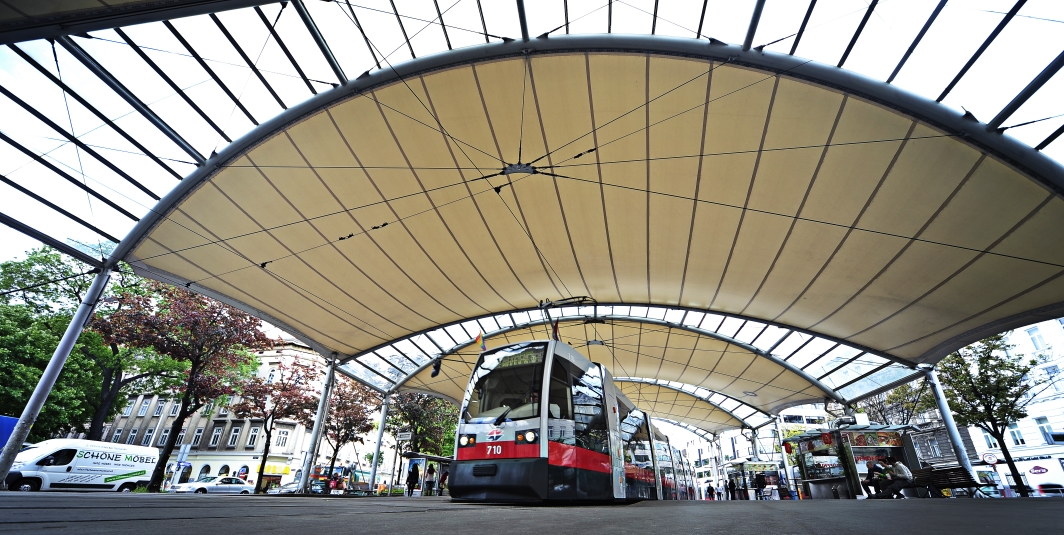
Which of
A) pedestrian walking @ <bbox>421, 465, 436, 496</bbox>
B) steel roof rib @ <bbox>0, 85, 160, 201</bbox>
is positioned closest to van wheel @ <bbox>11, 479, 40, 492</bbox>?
steel roof rib @ <bbox>0, 85, 160, 201</bbox>

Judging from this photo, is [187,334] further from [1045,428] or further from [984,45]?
[1045,428]

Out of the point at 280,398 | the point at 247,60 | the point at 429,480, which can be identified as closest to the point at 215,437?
the point at 280,398

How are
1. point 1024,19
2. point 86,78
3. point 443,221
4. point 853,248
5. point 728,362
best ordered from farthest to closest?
point 728,362, point 443,221, point 853,248, point 86,78, point 1024,19

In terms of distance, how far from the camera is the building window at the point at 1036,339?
28916 mm

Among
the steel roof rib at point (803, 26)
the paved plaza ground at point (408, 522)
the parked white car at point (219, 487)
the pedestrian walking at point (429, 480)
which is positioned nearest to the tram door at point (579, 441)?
the paved plaza ground at point (408, 522)

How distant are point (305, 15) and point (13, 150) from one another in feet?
24.7

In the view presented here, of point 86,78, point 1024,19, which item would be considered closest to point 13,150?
point 86,78

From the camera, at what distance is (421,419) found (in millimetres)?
31484

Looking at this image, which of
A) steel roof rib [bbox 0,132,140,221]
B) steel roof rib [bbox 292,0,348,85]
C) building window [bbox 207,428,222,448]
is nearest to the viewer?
steel roof rib [bbox 292,0,348,85]

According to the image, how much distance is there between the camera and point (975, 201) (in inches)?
381

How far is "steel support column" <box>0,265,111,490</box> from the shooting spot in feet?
34.1

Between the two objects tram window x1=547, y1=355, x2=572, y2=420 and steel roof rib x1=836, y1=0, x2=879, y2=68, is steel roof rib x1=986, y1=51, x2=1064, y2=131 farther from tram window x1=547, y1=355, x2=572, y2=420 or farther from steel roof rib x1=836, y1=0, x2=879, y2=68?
tram window x1=547, y1=355, x2=572, y2=420

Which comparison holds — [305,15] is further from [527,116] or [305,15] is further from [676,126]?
[676,126]

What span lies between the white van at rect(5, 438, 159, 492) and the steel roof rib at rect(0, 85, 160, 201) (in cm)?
1238
